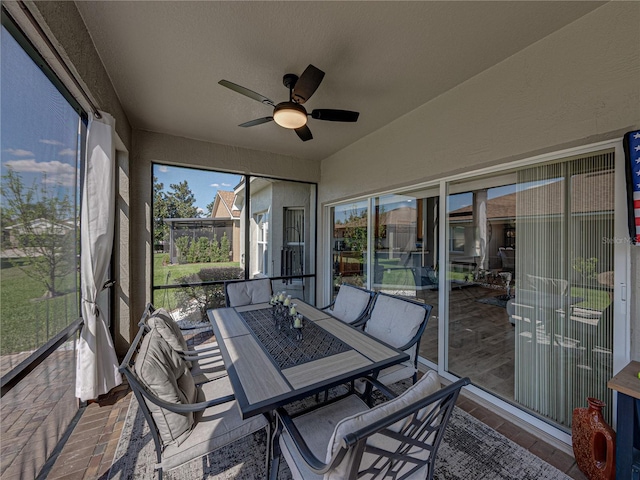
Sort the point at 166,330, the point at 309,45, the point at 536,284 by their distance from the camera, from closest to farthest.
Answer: the point at 166,330, the point at 309,45, the point at 536,284

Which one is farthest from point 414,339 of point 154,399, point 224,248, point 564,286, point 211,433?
point 224,248

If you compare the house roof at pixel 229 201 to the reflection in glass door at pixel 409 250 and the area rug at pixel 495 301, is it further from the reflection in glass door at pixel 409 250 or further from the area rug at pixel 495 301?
the area rug at pixel 495 301

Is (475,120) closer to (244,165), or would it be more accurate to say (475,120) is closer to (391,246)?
(391,246)

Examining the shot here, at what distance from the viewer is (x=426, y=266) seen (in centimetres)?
344

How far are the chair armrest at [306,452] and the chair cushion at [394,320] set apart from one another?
1.27 meters

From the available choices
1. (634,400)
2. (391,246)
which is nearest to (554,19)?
(634,400)

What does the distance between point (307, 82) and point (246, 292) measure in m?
2.62

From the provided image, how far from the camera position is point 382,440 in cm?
114

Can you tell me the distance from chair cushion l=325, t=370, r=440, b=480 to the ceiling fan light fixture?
2.18m

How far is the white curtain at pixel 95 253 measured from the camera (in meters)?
2.23

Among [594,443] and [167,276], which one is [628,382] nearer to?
[594,443]

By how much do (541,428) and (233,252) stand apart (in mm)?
4325

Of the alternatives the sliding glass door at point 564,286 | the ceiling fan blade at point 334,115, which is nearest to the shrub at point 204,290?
the ceiling fan blade at point 334,115

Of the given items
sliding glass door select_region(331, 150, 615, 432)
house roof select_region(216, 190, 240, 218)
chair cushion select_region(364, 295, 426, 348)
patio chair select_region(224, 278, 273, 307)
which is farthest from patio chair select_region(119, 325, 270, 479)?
house roof select_region(216, 190, 240, 218)
